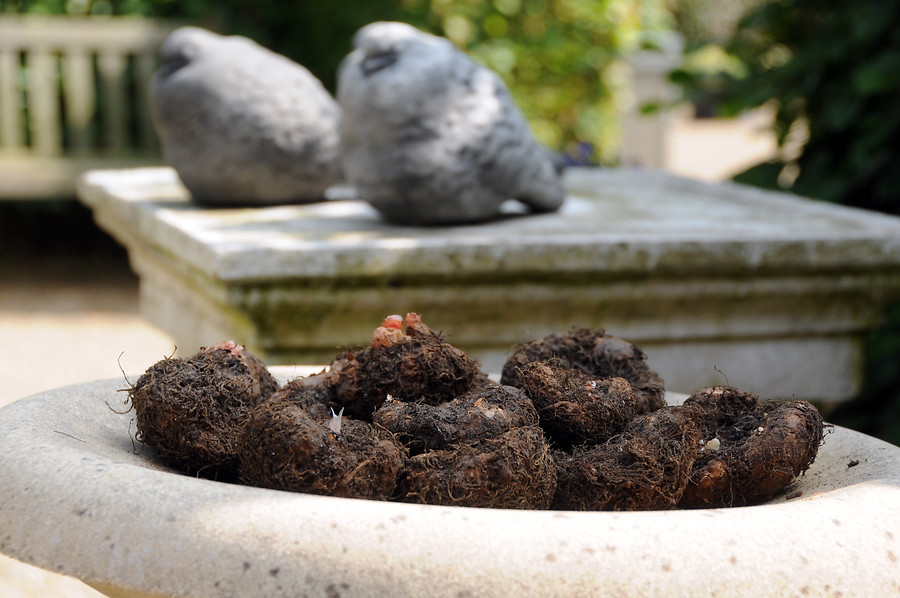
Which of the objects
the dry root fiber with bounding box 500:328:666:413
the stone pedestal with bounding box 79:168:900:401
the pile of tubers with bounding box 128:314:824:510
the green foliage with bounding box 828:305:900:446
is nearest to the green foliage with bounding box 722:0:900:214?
the stone pedestal with bounding box 79:168:900:401

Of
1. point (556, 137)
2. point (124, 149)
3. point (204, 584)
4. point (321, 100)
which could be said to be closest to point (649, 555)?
point (204, 584)

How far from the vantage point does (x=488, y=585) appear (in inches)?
27.1

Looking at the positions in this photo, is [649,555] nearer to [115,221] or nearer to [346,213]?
[346,213]

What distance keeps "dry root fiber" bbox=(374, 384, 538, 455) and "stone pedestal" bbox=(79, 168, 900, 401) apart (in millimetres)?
972

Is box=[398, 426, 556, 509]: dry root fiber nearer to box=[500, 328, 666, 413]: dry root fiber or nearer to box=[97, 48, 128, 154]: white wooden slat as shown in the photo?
box=[500, 328, 666, 413]: dry root fiber

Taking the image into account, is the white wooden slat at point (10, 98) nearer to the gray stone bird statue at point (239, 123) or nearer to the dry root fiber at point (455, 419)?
the gray stone bird statue at point (239, 123)

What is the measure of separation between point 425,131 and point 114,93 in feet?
11.0

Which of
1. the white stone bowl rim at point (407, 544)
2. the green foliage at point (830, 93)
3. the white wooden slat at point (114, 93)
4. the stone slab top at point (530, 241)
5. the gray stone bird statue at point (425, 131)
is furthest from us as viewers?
the white wooden slat at point (114, 93)

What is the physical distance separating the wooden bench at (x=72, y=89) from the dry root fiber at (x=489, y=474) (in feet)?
14.3

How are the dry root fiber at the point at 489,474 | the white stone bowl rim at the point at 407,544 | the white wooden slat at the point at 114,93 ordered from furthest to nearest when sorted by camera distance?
the white wooden slat at the point at 114,93 → the dry root fiber at the point at 489,474 → the white stone bowl rim at the point at 407,544

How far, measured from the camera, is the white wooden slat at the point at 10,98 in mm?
5012

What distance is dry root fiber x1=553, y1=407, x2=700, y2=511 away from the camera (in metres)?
0.91

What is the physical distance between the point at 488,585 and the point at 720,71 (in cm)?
306

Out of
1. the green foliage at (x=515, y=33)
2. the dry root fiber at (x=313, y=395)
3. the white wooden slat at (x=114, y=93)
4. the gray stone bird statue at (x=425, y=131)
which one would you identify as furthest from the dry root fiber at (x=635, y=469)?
the white wooden slat at (x=114, y=93)
